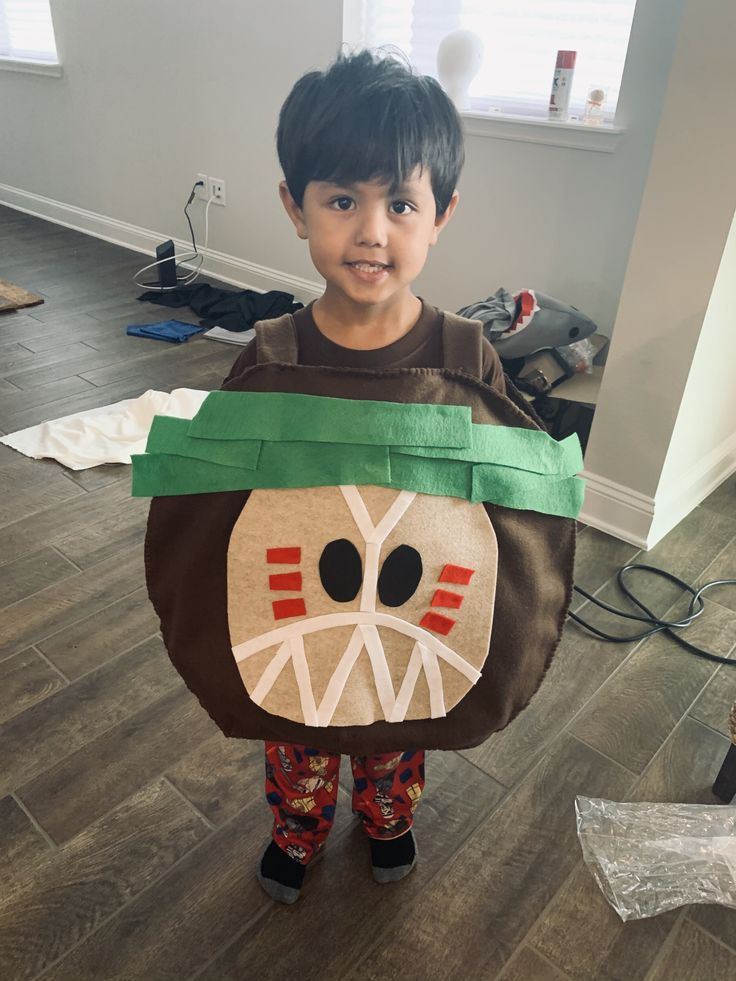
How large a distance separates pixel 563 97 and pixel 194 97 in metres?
1.76

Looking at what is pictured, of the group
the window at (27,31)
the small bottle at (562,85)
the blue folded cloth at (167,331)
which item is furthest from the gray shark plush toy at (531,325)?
the window at (27,31)

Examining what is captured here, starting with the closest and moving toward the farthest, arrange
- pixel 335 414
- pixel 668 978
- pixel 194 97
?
pixel 335 414 → pixel 668 978 → pixel 194 97

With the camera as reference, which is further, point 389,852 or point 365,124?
point 389,852

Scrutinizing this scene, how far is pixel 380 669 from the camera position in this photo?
2.51ft

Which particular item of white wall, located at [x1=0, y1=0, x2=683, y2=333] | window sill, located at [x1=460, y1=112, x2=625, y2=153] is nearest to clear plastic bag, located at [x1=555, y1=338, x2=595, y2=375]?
white wall, located at [x1=0, y1=0, x2=683, y2=333]

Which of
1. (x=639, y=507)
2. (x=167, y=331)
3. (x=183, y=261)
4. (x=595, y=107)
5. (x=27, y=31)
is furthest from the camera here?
(x=27, y=31)

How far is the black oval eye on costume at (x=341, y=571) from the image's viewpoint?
0.75m

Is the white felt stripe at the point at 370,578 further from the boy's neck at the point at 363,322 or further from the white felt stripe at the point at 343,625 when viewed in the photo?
the boy's neck at the point at 363,322

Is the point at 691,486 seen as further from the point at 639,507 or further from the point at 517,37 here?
the point at 517,37

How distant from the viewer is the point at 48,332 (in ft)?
9.40

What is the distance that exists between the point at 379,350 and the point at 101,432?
1.56m

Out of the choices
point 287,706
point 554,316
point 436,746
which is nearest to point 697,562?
point 554,316

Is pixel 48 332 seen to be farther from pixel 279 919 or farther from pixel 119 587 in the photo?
pixel 279 919

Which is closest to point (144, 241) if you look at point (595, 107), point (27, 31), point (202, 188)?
point (202, 188)
